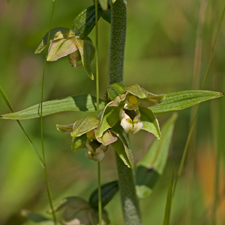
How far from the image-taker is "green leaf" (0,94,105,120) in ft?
5.64

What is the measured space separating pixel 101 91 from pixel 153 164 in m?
1.37

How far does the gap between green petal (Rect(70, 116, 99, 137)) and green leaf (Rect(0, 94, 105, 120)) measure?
17 cm

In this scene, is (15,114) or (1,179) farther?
(1,179)

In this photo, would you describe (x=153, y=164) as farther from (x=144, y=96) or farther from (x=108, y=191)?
(x=144, y=96)

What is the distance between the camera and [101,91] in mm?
3508

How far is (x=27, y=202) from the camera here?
2.84 metres

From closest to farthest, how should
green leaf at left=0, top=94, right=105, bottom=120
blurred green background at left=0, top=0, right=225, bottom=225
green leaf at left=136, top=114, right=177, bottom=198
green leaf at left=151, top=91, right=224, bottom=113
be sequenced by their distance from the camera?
green leaf at left=151, top=91, right=224, bottom=113
green leaf at left=0, top=94, right=105, bottom=120
green leaf at left=136, top=114, right=177, bottom=198
blurred green background at left=0, top=0, right=225, bottom=225

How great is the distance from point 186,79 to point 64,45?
2133 millimetres

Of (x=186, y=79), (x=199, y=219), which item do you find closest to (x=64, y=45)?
(x=199, y=219)

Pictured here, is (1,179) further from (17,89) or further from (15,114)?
Answer: (15,114)

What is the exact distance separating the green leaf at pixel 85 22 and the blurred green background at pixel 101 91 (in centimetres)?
120

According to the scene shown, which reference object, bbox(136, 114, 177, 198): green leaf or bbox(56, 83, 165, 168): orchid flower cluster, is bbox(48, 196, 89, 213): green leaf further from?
bbox(56, 83, 165, 168): orchid flower cluster

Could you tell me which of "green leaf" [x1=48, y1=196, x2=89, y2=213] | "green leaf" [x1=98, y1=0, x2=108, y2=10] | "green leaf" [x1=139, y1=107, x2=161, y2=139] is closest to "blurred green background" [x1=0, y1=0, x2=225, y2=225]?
"green leaf" [x1=48, y1=196, x2=89, y2=213]

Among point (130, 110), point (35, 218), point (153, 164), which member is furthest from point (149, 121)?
point (35, 218)
